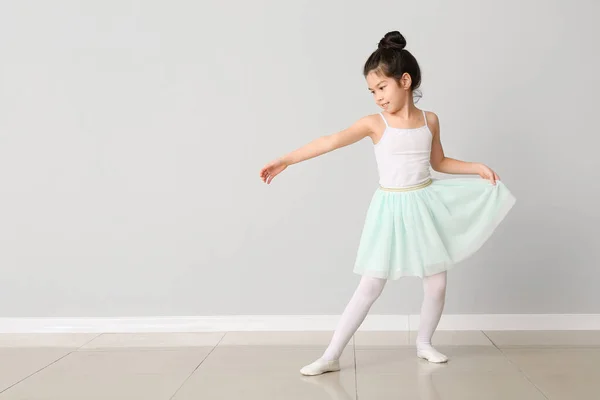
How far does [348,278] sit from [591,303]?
0.97 m

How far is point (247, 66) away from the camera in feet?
9.20

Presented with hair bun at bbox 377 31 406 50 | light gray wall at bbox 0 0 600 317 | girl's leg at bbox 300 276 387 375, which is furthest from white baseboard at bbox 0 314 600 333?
hair bun at bbox 377 31 406 50

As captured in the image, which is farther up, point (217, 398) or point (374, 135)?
point (374, 135)

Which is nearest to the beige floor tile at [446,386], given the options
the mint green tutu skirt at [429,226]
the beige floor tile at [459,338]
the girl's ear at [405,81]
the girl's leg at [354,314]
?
the girl's leg at [354,314]

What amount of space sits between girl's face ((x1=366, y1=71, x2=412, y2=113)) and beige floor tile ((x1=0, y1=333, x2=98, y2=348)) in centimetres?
143

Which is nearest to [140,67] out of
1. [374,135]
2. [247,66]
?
[247,66]

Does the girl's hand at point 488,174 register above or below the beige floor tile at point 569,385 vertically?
above

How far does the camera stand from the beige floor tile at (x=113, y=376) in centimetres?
192

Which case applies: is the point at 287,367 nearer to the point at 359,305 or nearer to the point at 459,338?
the point at 359,305

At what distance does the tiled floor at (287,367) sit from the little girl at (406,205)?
6.1 inches

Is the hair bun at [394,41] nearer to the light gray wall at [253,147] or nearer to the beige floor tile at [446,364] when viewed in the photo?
the light gray wall at [253,147]

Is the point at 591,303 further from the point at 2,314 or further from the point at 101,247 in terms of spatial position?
the point at 2,314

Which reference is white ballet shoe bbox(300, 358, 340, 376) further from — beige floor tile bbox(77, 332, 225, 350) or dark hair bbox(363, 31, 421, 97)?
dark hair bbox(363, 31, 421, 97)

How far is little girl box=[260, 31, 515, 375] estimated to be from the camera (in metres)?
2.19
